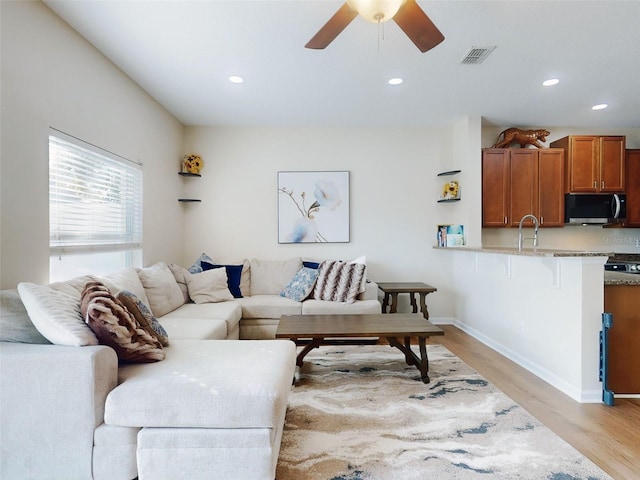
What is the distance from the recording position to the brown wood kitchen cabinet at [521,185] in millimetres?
4246

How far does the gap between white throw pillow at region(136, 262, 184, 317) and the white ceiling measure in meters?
1.83

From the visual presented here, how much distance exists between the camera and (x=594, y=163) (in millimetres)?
4250

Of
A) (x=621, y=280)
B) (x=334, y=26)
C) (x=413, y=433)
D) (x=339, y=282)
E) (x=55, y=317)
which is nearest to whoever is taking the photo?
(x=55, y=317)

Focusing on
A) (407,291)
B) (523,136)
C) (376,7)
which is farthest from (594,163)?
(376,7)

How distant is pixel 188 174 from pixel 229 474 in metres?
3.70

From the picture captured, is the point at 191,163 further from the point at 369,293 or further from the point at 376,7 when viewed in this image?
the point at 376,7

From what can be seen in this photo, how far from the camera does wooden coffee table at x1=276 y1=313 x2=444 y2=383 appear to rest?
2496 millimetres

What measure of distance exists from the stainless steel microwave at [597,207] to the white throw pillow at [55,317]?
521 centimetres

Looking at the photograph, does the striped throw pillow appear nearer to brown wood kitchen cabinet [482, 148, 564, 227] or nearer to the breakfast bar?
the breakfast bar

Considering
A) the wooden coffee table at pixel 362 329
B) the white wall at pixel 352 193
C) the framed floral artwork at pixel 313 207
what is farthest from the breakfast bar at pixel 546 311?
the framed floral artwork at pixel 313 207

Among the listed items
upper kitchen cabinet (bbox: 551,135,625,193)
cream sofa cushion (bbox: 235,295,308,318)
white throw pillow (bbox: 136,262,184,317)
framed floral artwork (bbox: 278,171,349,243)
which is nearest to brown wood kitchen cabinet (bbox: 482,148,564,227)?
upper kitchen cabinet (bbox: 551,135,625,193)

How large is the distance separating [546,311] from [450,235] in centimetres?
172

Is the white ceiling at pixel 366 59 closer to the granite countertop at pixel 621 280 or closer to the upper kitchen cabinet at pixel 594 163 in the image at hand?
the upper kitchen cabinet at pixel 594 163

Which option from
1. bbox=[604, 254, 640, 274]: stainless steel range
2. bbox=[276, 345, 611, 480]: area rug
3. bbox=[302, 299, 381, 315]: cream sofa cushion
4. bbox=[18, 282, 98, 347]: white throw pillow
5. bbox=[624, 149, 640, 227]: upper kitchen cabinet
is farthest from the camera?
bbox=[624, 149, 640, 227]: upper kitchen cabinet
